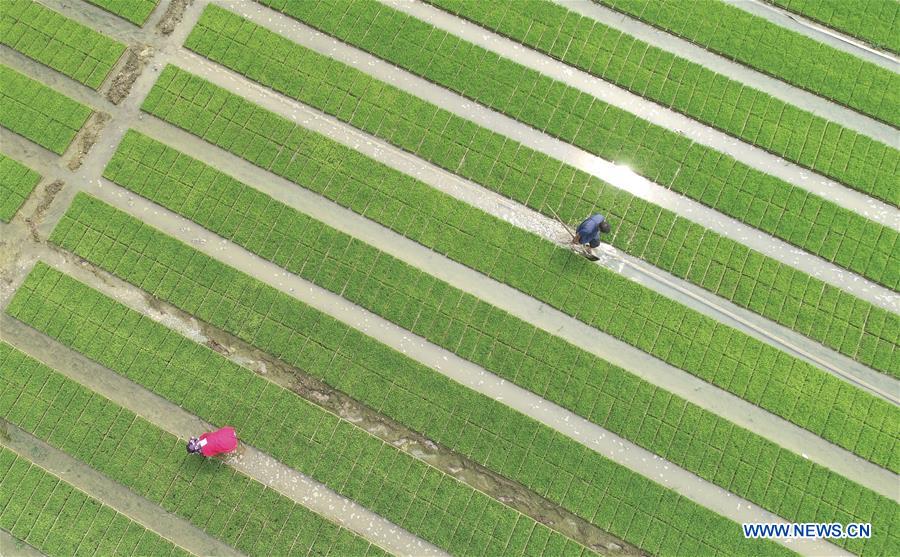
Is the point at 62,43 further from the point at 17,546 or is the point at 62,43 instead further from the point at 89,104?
the point at 17,546

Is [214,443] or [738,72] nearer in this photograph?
[214,443]

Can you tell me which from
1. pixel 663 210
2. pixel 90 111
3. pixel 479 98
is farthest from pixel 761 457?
pixel 90 111

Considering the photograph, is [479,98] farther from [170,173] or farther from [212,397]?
[212,397]

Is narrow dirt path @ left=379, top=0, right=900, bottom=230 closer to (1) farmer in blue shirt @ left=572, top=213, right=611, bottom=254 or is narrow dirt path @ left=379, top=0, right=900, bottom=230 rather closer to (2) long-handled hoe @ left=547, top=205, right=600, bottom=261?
(2) long-handled hoe @ left=547, top=205, right=600, bottom=261

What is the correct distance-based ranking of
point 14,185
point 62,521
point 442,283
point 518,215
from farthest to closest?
point 14,185 → point 518,215 → point 442,283 → point 62,521

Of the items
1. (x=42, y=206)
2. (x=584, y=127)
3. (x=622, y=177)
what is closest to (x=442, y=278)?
(x=622, y=177)

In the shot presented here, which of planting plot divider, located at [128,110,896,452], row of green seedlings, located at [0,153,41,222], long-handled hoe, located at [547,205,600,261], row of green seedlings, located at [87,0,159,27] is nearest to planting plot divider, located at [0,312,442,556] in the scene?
row of green seedlings, located at [0,153,41,222]

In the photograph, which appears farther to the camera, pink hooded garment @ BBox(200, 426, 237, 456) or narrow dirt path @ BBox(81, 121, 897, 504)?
narrow dirt path @ BBox(81, 121, 897, 504)
